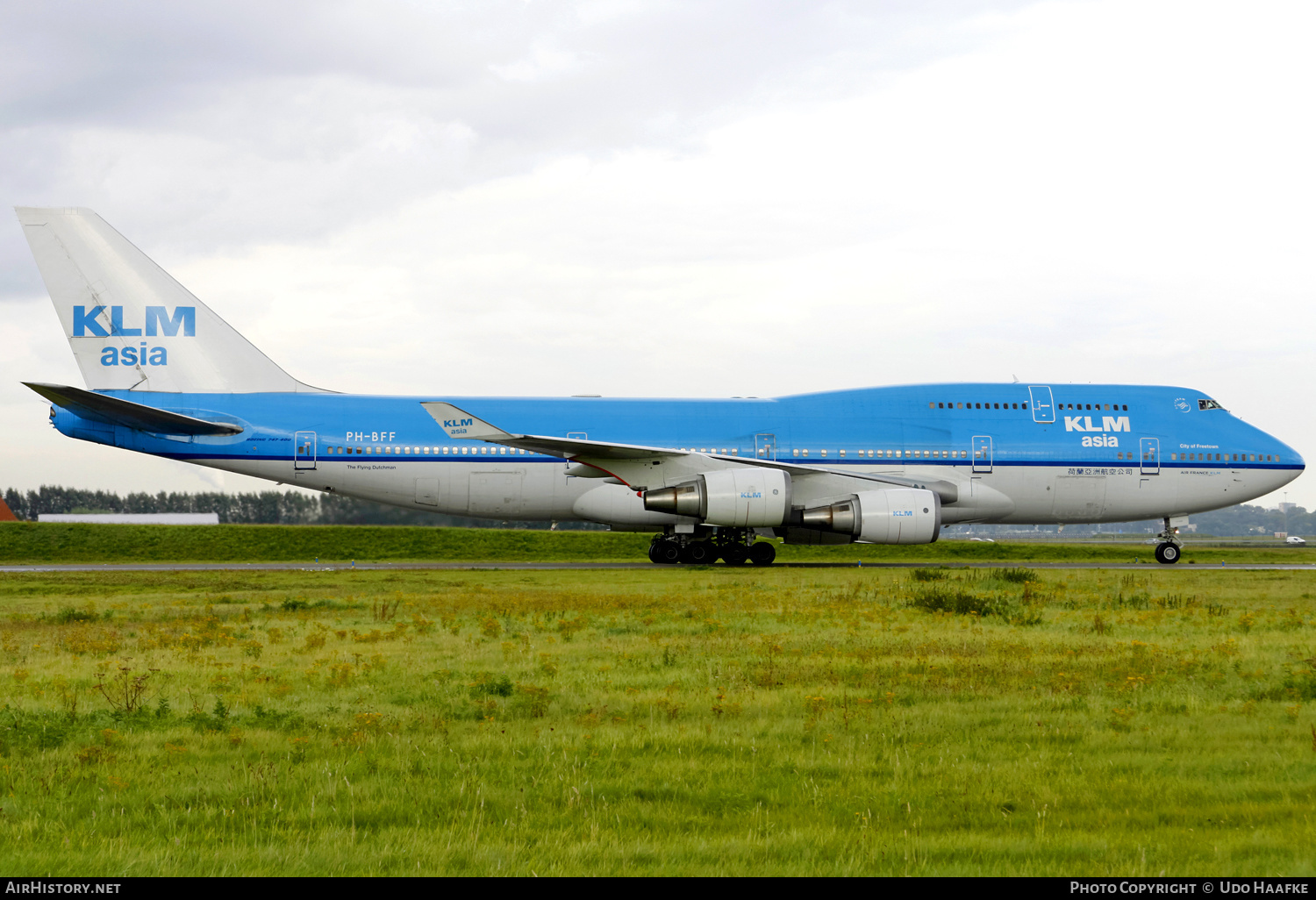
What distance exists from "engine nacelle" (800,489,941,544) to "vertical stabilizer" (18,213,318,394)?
15487mm

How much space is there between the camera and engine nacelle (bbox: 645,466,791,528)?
23734 millimetres

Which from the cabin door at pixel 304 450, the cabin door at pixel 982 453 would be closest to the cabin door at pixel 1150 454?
the cabin door at pixel 982 453

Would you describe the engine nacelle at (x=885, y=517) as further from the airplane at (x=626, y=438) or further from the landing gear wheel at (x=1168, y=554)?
the landing gear wheel at (x=1168, y=554)

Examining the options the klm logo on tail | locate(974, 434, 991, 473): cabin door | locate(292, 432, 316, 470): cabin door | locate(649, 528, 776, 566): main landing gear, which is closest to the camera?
locate(649, 528, 776, 566): main landing gear

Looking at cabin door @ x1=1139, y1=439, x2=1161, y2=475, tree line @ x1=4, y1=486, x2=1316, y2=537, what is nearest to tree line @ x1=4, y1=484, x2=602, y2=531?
tree line @ x1=4, y1=486, x2=1316, y2=537

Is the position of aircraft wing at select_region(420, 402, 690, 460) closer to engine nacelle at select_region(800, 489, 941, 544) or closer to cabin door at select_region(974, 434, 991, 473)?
engine nacelle at select_region(800, 489, 941, 544)

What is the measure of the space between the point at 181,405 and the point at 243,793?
23.7 m

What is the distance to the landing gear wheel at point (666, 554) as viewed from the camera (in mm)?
26375

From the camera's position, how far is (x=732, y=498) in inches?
934

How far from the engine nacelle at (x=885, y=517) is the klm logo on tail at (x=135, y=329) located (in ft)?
56.8

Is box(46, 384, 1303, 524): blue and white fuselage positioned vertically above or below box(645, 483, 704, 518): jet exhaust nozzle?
above

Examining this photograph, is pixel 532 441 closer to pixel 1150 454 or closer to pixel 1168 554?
Answer: pixel 1150 454
